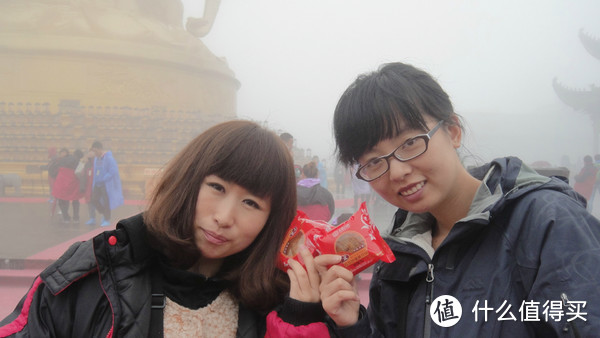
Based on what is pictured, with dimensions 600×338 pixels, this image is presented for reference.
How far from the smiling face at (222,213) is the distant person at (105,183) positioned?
7656 mm

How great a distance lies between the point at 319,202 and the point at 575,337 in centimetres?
377

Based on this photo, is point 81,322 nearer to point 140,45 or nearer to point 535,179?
point 535,179

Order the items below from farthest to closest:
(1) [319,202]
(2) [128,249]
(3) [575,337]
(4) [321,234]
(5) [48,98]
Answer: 1. (5) [48,98]
2. (1) [319,202]
3. (4) [321,234]
4. (2) [128,249]
5. (3) [575,337]

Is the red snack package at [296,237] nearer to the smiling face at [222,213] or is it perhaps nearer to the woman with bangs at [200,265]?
the woman with bangs at [200,265]

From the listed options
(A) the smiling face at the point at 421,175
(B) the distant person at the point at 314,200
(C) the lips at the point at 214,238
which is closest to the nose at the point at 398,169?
(A) the smiling face at the point at 421,175

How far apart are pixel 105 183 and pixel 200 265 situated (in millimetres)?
7571

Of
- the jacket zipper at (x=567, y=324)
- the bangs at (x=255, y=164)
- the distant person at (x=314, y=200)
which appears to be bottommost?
the distant person at (x=314, y=200)

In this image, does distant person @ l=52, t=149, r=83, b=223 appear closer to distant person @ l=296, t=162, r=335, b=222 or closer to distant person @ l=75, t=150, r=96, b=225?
distant person @ l=75, t=150, r=96, b=225

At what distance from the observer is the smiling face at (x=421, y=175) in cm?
132

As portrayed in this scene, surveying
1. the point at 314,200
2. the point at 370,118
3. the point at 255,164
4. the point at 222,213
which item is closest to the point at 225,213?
the point at 222,213

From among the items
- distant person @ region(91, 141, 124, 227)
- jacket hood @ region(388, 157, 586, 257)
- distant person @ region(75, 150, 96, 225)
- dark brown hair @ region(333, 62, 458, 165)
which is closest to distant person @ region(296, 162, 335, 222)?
jacket hood @ region(388, 157, 586, 257)

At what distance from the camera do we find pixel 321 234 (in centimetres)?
139

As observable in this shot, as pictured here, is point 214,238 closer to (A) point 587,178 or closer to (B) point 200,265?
(B) point 200,265

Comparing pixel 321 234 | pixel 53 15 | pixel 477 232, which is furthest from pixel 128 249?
pixel 53 15
